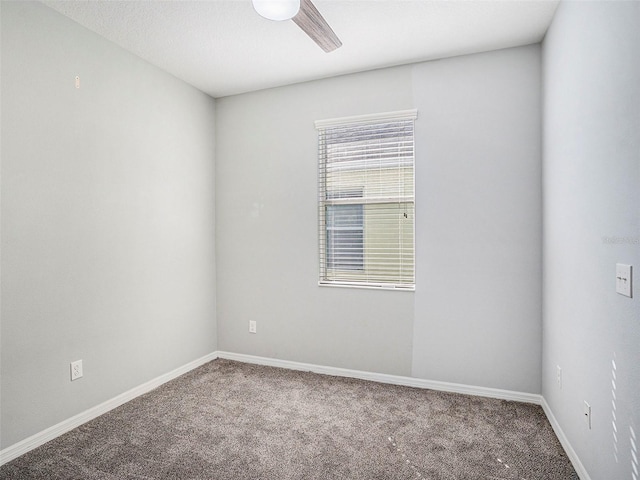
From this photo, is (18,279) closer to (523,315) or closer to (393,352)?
(393,352)

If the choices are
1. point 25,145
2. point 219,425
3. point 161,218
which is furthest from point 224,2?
point 219,425

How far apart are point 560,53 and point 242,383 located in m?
3.15

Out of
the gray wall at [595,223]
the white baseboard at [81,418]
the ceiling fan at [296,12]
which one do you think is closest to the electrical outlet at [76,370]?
the white baseboard at [81,418]

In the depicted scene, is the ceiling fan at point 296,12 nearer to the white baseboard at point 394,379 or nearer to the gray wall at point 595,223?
the gray wall at point 595,223

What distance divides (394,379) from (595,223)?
6.41 feet

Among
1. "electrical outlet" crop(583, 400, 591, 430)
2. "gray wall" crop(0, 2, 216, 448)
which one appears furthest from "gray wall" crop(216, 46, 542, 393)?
"electrical outlet" crop(583, 400, 591, 430)

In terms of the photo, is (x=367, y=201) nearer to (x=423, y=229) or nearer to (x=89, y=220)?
(x=423, y=229)

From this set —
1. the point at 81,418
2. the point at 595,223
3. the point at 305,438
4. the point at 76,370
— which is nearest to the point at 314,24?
the point at 595,223

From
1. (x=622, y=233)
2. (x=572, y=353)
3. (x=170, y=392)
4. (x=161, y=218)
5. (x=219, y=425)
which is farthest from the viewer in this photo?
(x=161, y=218)

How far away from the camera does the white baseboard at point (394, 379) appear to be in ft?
9.24

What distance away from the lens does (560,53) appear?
2.25 m

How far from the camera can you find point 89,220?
2578 mm

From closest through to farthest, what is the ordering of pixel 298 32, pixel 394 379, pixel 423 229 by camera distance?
1. pixel 298 32
2. pixel 423 229
3. pixel 394 379

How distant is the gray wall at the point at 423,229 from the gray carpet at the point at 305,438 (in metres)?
0.39
